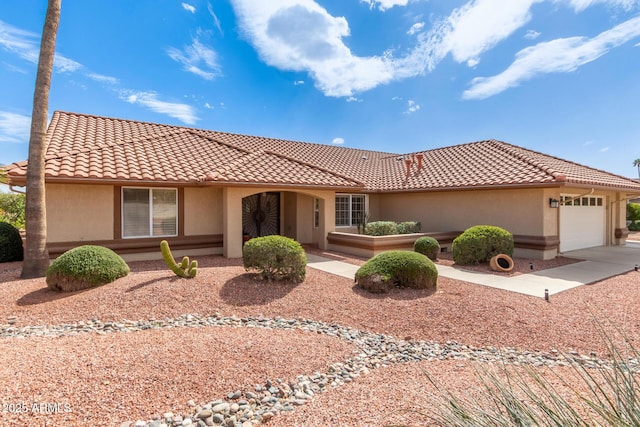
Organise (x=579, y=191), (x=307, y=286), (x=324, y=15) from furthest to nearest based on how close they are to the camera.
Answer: (x=579, y=191)
(x=324, y=15)
(x=307, y=286)

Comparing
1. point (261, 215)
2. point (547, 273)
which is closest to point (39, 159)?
point (261, 215)

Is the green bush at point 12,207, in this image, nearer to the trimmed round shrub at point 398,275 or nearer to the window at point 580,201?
the trimmed round shrub at point 398,275

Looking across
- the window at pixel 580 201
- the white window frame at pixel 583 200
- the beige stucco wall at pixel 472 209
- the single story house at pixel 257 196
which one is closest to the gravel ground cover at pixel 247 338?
the single story house at pixel 257 196

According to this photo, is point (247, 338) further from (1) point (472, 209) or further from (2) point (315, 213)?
(1) point (472, 209)

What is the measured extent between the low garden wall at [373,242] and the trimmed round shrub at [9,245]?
38.1ft

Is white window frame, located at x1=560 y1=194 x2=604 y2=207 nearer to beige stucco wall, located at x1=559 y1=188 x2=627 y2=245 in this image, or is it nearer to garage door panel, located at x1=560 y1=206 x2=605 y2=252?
garage door panel, located at x1=560 y1=206 x2=605 y2=252

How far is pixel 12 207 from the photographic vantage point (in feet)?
66.0

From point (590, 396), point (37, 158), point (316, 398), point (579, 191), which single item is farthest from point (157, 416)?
point (579, 191)

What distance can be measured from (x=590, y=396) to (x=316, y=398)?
3057 mm

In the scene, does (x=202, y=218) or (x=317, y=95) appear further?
(x=317, y=95)

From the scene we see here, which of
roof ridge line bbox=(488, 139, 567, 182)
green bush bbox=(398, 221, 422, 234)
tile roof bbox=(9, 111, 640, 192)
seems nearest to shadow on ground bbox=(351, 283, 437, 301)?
tile roof bbox=(9, 111, 640, 192)

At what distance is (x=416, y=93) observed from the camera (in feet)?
64.8

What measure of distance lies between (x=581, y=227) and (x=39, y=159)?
20879 millimetres

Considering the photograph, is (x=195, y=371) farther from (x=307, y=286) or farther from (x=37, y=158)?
(x=37, y=158)
